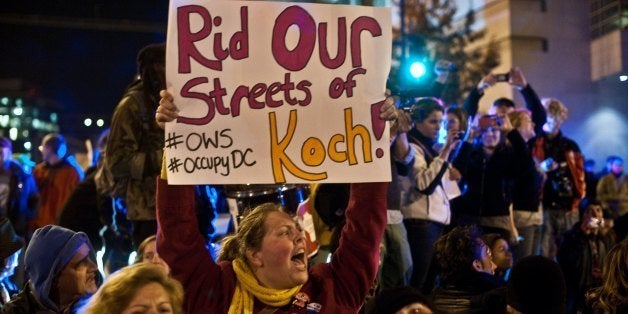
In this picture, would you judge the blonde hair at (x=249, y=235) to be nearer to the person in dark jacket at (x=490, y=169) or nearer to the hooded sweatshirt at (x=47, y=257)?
the hooded sweatshirt at (x=47, y=257)

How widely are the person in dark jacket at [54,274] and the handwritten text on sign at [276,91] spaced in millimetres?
777

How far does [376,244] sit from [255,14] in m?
1.24

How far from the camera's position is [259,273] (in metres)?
4.28

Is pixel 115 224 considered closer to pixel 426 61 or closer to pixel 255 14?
pixel 255 14

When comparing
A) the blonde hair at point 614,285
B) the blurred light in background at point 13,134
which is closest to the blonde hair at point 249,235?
the blonde hair at point 614,285

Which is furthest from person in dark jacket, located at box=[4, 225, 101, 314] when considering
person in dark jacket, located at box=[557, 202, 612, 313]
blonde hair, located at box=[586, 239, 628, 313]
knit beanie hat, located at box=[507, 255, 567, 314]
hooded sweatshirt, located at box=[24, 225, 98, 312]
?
person in dark jacket, located at box=[557, 202, 612, 313]

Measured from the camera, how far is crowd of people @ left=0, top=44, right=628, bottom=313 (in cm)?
429

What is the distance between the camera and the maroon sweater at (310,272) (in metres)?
4.30

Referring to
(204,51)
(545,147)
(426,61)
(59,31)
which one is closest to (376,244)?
(204,51)

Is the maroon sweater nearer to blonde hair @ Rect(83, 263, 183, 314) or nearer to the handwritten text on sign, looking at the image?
the handwritten text on sign

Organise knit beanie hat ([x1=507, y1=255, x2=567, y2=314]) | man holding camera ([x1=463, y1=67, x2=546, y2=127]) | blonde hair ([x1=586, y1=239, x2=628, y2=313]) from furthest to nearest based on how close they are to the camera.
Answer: man holding camera ([x1=463, y1=67, x2=546, y2=127]), knit beanie hat ([x1=507, y1=255, x2=567, y2=314]), blonde hair ([x1=586, y1=239, x2=628, y2=313])

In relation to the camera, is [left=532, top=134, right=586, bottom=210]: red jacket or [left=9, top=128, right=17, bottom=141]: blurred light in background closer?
[left=532, top=134, right=586, bottom=210]: red jacket

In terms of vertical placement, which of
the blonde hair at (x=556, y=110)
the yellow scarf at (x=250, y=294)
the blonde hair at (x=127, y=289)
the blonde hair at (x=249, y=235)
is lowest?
the yellow scarf at (x=250, y=294)

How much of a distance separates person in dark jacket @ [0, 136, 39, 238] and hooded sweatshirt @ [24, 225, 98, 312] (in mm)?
4533
